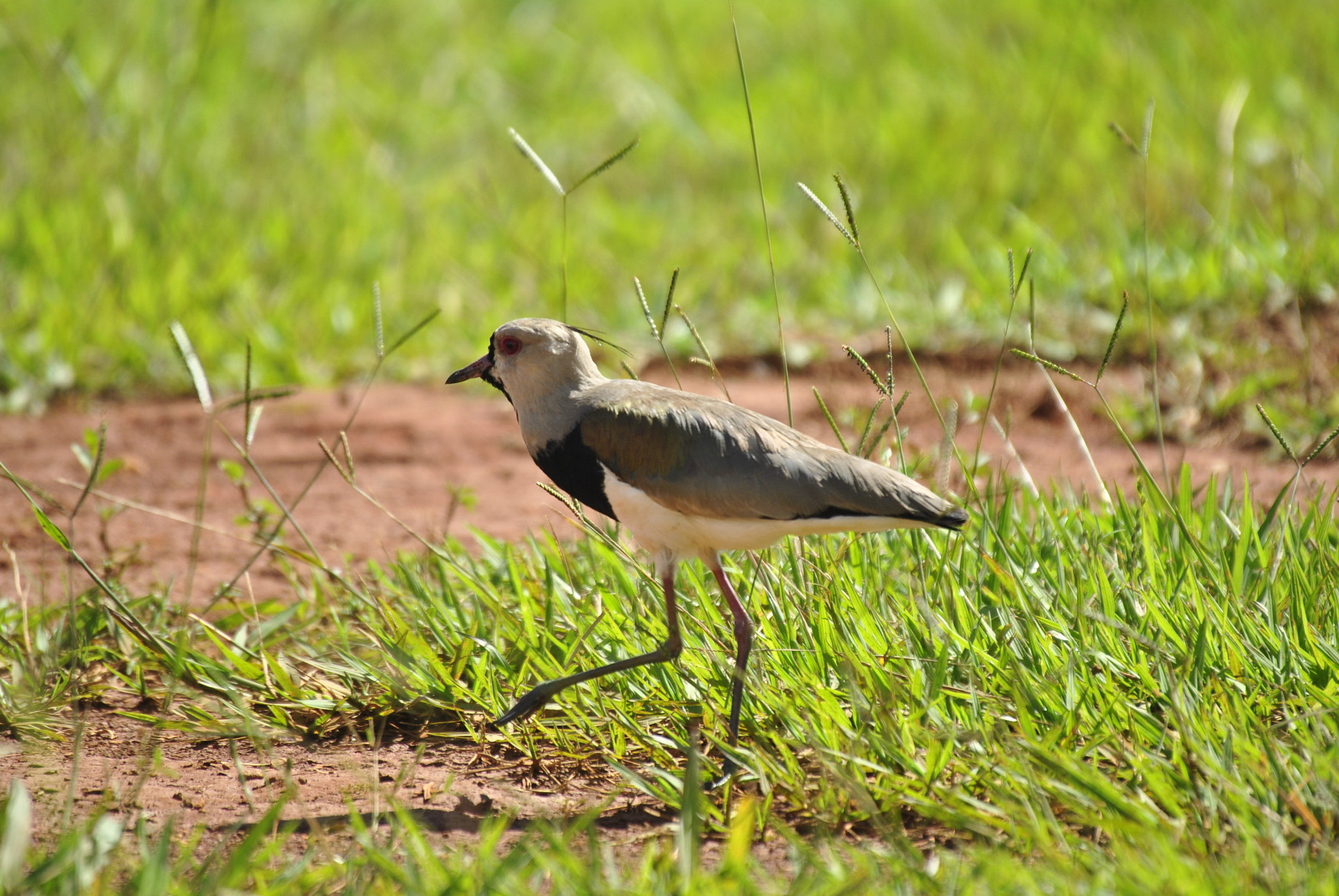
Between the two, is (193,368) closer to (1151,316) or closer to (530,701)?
(530,701)

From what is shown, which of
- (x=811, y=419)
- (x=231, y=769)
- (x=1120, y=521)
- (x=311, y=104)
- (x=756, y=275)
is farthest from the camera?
(x=311, y=104)

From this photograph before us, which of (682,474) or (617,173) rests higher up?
(682,474)

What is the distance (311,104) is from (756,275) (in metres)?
3.19

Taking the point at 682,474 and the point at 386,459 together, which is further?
the point at 386,459

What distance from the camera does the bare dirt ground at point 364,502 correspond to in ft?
8.64

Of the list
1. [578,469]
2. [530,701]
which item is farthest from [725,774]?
[578,469]

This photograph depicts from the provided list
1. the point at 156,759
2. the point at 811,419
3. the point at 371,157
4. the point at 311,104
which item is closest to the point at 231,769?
the point at 156,759

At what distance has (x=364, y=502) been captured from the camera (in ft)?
14.6

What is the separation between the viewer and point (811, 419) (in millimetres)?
4859

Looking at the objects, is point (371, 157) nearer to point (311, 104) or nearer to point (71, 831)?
point (311, 104)

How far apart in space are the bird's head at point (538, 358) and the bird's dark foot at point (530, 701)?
2.24 feet

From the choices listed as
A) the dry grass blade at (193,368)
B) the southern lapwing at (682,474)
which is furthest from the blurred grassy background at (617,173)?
the southern lapwing at (682,474)

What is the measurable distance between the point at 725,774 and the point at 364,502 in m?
2.20

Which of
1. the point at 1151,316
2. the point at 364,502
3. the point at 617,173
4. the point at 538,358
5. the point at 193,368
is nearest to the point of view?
the point at 193,368
